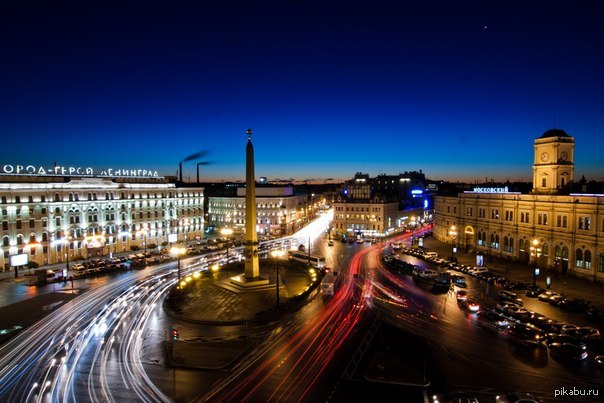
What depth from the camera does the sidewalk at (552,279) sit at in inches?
1777

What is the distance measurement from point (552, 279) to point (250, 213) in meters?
43.1

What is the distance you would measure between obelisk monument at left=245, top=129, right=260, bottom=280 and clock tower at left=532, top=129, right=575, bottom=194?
50.9m

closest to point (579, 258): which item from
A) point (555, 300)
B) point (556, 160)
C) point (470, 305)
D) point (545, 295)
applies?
point (545, 295)

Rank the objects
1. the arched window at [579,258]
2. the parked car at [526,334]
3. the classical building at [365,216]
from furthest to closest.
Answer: the classical building at [365,216] → the arched window at [579,258] → the parked car at [526,334]

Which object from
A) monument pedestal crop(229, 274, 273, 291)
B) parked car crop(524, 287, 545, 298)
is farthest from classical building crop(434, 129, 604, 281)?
monument pedestal crop(229, 274, 273, 291)

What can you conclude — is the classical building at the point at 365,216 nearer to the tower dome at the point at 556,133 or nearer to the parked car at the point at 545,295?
the tower dome at the point at 556,133

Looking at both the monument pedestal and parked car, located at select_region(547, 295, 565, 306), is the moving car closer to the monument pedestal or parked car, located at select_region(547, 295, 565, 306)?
parked car, located at select_region(547, 295, 565, 306)

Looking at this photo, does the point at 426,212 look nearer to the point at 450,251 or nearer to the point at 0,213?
the point at 450,251

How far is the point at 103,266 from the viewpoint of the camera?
61.8 meters

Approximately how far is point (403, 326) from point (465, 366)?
26.8 ft

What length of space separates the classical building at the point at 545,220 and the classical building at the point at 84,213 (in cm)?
6788

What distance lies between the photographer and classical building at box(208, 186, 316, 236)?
11144cm

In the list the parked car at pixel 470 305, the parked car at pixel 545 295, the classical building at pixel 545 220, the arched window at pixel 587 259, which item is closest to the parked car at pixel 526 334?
the parked car at pixel 470 305

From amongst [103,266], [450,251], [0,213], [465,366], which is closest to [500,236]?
[450,251]
